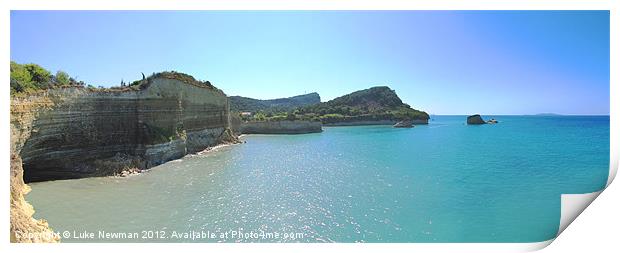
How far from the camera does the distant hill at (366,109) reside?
96438 millimetres

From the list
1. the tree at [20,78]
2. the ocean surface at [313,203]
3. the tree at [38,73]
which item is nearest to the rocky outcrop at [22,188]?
the ocean surface at [313,203]

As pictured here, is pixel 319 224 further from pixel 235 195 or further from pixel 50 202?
pixel 50 202

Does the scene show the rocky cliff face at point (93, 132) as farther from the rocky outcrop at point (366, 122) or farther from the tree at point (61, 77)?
the rocky outcrop at point (366, 122)

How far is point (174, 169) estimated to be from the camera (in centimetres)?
2109

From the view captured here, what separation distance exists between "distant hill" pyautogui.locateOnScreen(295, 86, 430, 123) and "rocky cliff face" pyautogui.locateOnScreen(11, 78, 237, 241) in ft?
200

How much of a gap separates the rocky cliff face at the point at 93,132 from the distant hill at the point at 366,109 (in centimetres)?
6082

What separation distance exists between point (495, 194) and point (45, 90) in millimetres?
22954

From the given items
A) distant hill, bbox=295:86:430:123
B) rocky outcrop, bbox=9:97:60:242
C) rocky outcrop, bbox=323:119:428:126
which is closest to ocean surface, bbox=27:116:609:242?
rocky outcrop, bbox=9:97:60:242

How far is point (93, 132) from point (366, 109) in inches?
3693

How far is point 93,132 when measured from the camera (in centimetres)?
2008

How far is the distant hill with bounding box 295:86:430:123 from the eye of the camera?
96.4 meters
